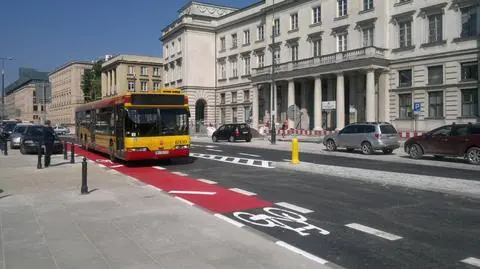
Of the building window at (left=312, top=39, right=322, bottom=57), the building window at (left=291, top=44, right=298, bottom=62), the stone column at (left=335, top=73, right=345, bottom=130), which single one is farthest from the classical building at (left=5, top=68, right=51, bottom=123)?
the stone column at (left=335, top=73, right=345, bottom=130)

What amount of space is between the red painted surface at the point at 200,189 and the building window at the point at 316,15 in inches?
1573

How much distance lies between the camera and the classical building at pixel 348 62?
38.9m

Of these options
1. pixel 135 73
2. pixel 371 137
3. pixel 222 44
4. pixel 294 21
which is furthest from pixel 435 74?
pixel 135 73

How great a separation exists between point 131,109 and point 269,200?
8.44 m

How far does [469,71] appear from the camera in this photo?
1501 inches

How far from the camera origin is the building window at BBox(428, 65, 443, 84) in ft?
133

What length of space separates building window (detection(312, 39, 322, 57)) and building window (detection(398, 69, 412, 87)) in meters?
11.4

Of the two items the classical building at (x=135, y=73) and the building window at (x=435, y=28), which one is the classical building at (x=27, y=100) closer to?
the classical building at (x=135, y=73)

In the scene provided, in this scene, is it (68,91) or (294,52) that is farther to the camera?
(68,91)

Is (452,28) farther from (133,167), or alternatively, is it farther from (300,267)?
(300,267)

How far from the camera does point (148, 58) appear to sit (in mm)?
104312

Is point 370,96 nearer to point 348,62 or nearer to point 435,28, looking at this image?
point 348,62

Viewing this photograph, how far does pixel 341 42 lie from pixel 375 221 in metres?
43.9

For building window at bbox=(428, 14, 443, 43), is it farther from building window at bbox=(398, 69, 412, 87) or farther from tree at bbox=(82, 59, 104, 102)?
tree at bbox=(82, 59, 104, 102)
